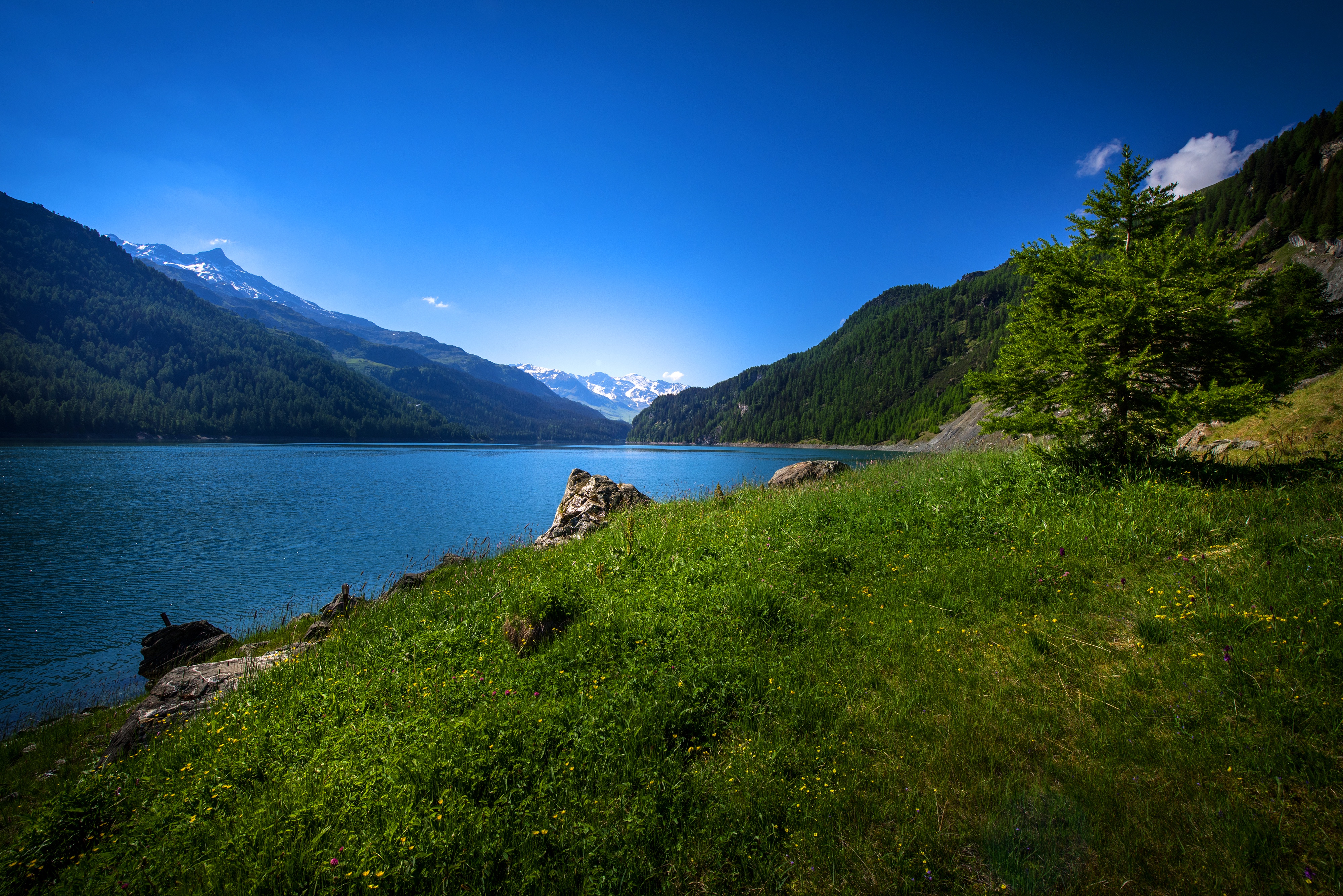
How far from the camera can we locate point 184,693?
863 centimetres

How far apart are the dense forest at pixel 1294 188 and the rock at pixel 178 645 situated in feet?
234

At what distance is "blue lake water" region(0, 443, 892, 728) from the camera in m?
13.5

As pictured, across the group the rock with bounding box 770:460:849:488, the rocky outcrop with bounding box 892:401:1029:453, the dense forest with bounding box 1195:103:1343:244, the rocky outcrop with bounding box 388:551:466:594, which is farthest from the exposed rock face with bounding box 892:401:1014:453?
the rocky outcrop with bounding box 388:551:466:594

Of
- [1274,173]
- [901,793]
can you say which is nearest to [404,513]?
[901,793]

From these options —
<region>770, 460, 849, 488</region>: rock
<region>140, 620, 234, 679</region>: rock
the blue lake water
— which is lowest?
the blue lake water

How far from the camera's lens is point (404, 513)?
31047 millimetres

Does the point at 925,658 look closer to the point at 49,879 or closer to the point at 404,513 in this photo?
the point at 49,879

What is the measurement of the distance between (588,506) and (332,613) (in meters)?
7.85

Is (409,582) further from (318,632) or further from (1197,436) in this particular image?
(1197,436)

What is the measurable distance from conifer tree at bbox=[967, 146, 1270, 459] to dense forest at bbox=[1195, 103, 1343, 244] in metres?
50.1

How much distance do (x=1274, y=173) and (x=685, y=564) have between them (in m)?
141

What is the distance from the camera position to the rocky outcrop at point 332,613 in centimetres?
1102

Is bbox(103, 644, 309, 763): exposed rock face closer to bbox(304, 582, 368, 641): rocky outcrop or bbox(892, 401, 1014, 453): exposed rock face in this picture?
bbox(304, 582, 368, 641): rocky outcrop

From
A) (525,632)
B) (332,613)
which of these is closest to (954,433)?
(332,613)
